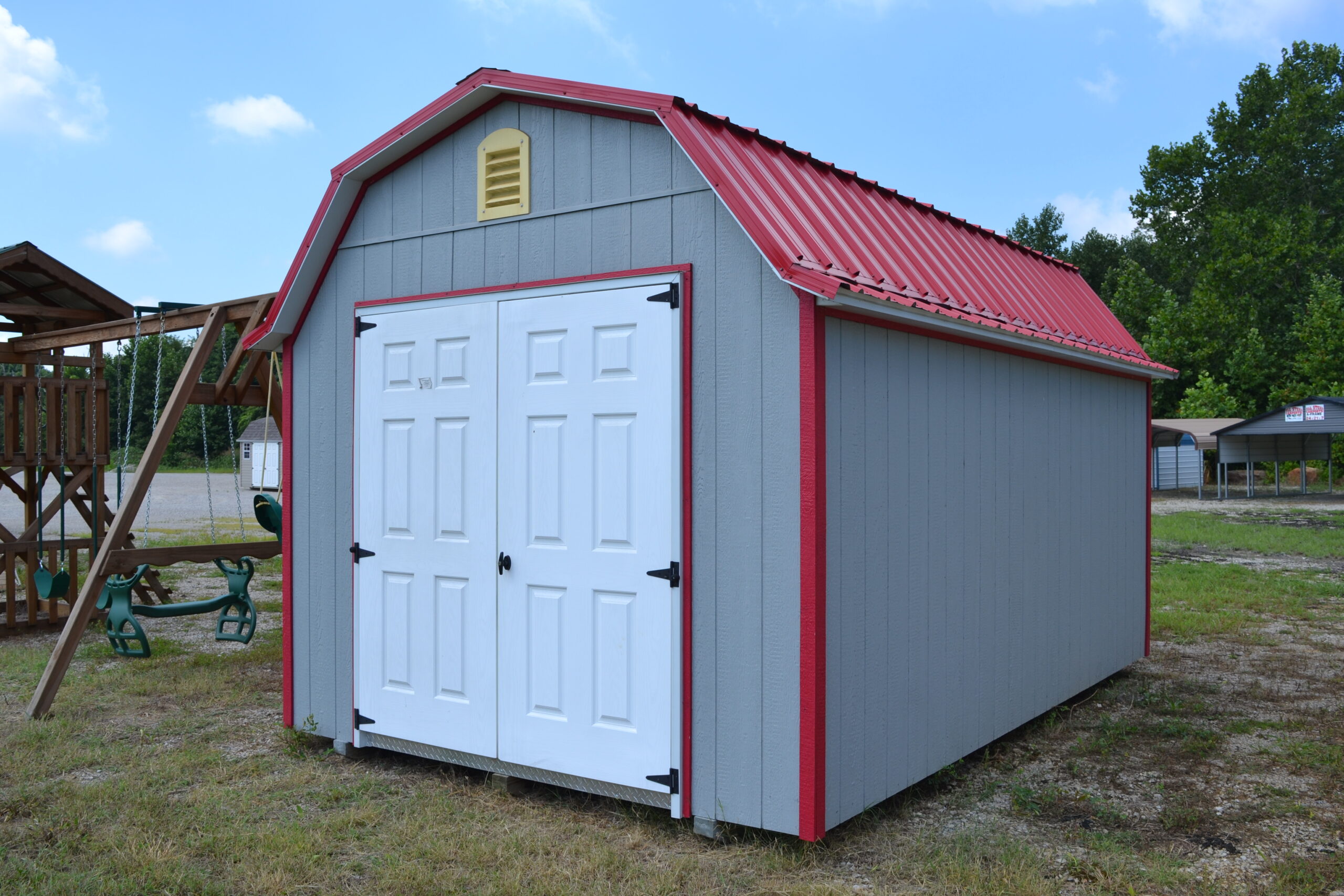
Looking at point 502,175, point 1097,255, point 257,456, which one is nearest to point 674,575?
point 502,175

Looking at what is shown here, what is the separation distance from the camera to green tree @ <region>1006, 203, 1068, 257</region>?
52.3 m

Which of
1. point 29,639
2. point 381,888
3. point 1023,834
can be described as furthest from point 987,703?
point 29,639

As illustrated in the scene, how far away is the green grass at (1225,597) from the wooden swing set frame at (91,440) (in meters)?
8.21

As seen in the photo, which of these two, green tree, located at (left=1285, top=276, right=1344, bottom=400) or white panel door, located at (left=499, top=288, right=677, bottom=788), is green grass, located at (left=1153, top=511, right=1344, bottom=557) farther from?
white panel door, located at (left=499, top=288, right=677, bottom=788)

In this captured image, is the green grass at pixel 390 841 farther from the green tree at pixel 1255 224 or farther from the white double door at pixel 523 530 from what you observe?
the green tree at pixel 1255 224

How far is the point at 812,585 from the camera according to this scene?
14.2 ft

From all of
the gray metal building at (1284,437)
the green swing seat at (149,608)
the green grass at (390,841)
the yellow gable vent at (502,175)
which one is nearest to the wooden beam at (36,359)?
the green swing seat at (149,608)

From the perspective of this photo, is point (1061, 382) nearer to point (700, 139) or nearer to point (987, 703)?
point (987, 703)

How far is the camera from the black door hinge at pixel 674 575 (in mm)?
4668

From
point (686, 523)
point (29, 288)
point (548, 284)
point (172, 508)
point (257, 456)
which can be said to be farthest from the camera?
point (257, 456)

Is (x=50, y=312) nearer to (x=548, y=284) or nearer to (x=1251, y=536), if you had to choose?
(x=548, y=284)

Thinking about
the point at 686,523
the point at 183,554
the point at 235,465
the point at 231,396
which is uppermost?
the point at 231,396

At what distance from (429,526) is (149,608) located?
3.08m

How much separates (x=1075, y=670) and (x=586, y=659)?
3.73 metres
